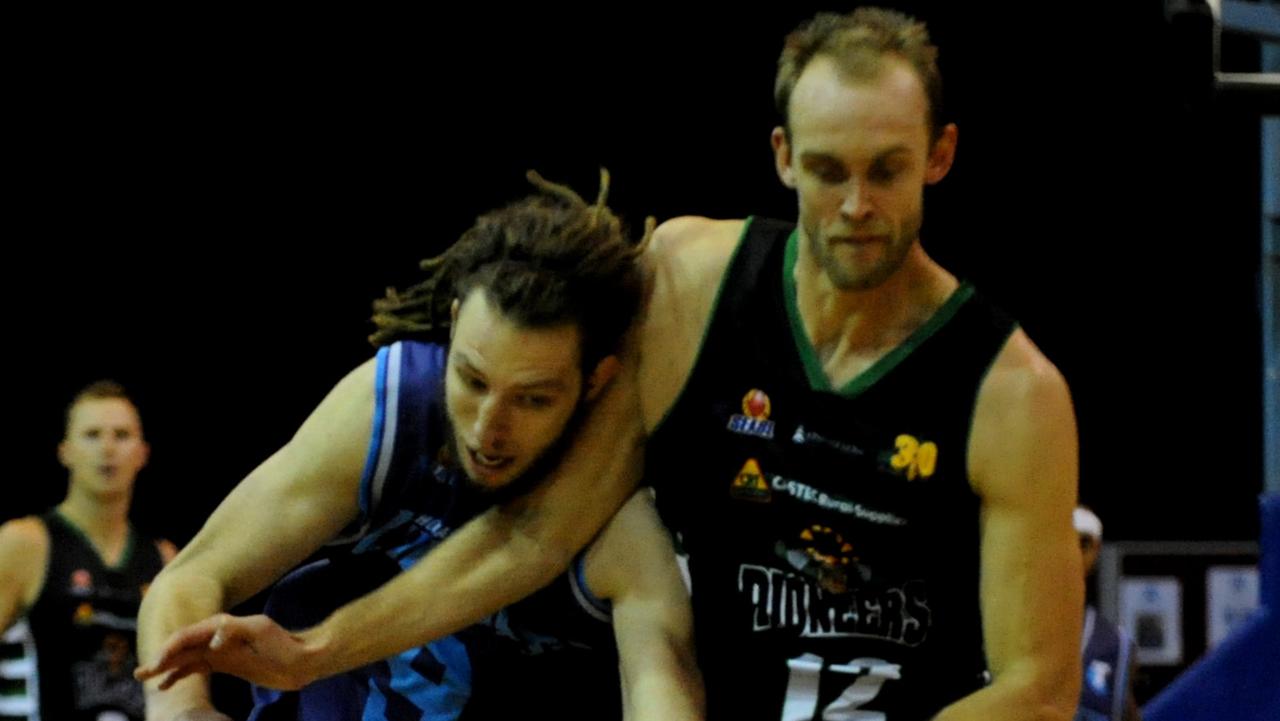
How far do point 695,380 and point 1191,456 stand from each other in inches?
239

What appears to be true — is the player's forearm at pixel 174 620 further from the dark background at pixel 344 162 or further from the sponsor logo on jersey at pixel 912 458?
the dark background at pixel 344 162

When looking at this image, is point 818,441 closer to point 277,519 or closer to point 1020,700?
point 1020,700

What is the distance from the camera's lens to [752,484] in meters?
3.37

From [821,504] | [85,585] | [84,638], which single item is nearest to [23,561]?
[85,585]

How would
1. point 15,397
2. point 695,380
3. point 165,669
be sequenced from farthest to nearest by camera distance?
point 15,397, point 695,380, point 165,669

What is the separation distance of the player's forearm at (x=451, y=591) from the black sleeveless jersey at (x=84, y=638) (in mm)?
2975

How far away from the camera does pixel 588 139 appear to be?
25.6 ft

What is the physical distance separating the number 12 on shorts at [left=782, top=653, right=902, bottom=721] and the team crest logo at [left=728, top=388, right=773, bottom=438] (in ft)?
1.33

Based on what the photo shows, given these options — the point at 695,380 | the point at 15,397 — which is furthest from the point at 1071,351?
the point at 695,380

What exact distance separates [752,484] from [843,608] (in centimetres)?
26

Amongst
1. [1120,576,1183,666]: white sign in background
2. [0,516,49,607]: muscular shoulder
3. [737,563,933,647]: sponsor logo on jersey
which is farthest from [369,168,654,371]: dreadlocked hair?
[1120,576,1183,666]: white sign in background

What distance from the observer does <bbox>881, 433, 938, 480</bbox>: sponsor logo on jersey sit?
Result: 10.6ft

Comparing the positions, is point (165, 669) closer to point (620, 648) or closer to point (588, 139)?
point (620, 648)

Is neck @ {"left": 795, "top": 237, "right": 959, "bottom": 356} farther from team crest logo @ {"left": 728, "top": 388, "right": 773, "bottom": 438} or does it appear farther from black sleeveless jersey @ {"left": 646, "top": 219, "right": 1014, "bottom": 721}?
team crest logo @ {"left": 728, "top": 388, "right": 773, "bottom": 438}
